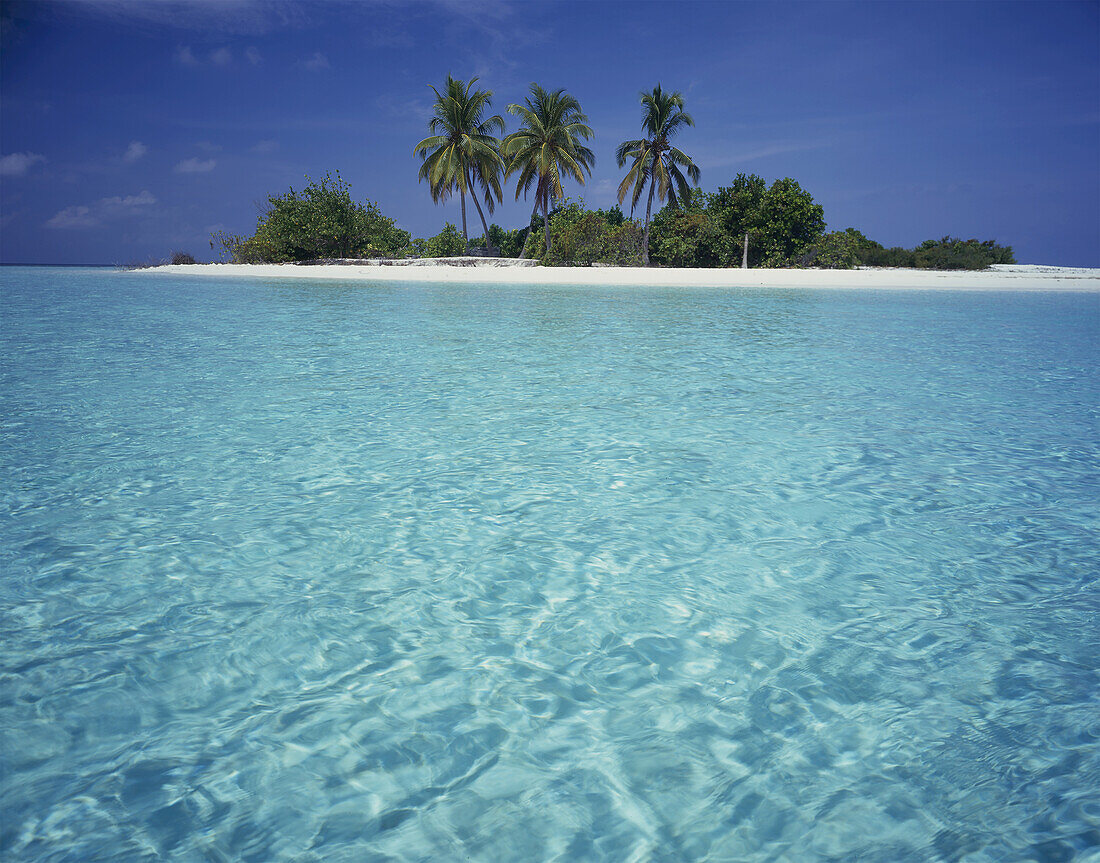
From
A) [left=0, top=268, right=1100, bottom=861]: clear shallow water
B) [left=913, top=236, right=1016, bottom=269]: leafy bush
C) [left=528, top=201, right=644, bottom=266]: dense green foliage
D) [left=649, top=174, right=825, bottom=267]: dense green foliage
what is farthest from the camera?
[left=913, top=236, right=1016, bottom=269]: leafy bush

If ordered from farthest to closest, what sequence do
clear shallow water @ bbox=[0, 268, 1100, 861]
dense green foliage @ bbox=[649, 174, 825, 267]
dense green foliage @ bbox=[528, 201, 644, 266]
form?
dense green foliage @ bbox=[528, 201, 644, 266] → dense green foliage @ bbox=[649, 174, 825, 267] → clear shallow water @ bbox=[0, 268, 1100, 861]

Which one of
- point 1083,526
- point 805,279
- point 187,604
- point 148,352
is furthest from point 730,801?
point 805,279

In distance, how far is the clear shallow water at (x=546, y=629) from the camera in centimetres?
164

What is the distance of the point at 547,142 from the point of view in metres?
30.1

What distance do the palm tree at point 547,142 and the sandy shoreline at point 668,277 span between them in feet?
16.9

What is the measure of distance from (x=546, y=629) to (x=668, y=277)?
22443 millimetres

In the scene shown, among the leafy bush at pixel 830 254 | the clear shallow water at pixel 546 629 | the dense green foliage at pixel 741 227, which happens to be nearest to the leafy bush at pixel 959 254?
the leafy bush at pixel 830 254

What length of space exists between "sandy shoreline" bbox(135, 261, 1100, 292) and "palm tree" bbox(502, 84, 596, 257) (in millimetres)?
5140

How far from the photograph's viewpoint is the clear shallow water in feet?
5.39

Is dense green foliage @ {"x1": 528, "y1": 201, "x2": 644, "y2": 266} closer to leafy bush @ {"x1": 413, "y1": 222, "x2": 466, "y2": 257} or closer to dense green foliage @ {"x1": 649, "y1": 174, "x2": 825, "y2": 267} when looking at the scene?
dense green foliage @ {"x1": 649, "y1": 174, "x2": 825, "y2": 267}

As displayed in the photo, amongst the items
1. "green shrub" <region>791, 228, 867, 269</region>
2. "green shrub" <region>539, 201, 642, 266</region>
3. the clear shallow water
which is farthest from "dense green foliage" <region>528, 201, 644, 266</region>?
the clear shallow water

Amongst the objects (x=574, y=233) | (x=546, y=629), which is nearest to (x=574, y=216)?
(x=574, y=233)

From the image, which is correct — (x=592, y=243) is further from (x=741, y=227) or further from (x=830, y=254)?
(x=830, y=254)

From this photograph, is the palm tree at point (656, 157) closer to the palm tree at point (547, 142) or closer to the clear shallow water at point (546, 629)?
the palm tree at point (547, 142)
